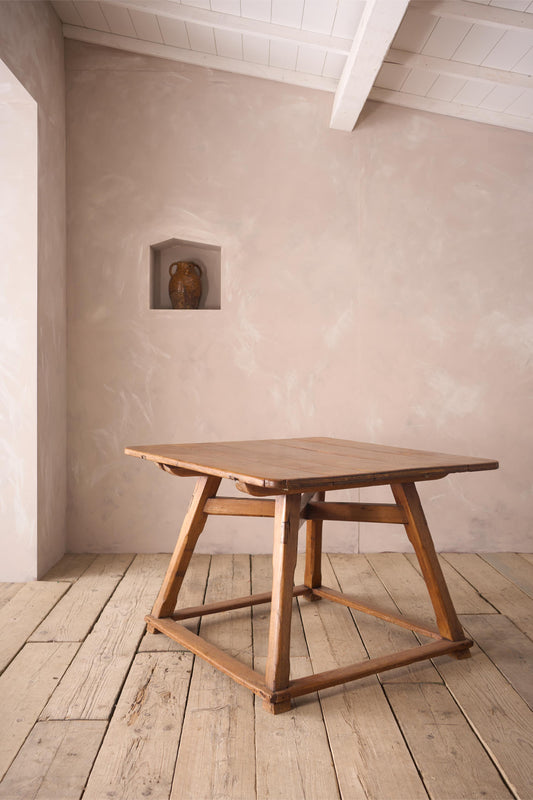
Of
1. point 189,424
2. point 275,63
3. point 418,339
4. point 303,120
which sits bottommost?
point 189,424

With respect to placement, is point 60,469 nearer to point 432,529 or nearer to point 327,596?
point 327,596

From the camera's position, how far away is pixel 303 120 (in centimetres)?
336

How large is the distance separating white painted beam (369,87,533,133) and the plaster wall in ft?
5.29

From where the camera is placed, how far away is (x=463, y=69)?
2.96 meters

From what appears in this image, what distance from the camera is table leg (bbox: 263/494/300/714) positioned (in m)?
1.72

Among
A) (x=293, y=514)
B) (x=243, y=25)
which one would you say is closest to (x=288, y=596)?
(x=293, y=514)

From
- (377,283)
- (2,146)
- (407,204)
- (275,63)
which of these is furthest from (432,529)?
(2,146)

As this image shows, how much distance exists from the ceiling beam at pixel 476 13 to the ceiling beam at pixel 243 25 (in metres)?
0.42

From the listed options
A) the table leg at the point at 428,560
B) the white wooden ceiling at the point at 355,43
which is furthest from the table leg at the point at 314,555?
the white wooden ceiling at the point at 355,43

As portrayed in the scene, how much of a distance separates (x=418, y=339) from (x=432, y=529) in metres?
1.01

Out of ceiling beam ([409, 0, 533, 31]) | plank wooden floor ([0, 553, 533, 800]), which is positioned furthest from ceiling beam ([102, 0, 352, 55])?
plank wooden floor ([0, 553, 533, 800])

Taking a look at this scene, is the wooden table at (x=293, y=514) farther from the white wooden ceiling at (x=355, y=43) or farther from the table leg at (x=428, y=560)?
the white wooden ceiling at (x=355, y=43)

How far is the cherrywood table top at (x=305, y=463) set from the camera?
165cm

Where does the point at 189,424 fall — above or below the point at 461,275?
below
